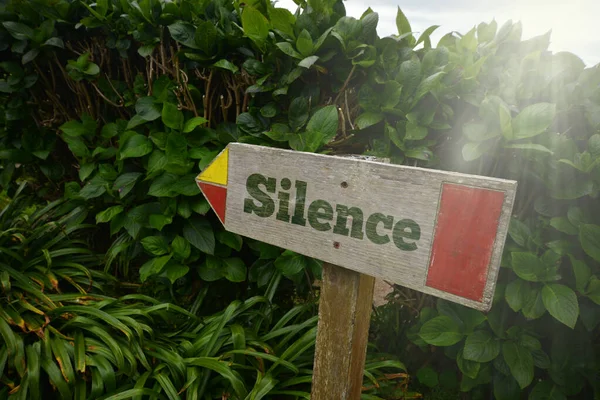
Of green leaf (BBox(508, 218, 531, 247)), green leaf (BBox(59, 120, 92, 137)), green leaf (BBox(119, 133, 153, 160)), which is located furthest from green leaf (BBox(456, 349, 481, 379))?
green leaf (BBox(59, 120, 92, 137))

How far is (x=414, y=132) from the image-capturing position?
152 cm

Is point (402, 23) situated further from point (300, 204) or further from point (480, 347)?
point (480, 347)

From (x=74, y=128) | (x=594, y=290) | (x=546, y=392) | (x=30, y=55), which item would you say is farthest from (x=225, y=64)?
(x=546, y=392)

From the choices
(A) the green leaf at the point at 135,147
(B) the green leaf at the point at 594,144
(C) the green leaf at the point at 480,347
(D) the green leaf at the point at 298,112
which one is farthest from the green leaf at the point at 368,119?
(A) the green leaf at the point at 135,147

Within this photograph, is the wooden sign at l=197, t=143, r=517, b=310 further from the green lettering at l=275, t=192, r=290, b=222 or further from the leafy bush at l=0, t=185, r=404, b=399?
the leafy bush at l=0, t=185, r=404, b=399

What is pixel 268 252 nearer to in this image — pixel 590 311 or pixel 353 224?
pixel 353 224

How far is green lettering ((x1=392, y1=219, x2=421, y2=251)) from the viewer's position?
33.1 inches

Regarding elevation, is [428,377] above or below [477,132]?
below

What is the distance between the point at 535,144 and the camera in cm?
133

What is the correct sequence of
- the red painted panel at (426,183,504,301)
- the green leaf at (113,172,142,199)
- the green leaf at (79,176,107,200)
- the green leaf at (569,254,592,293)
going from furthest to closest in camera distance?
the green leaf at (79,176,107,200)
the green leaf at (113,172,142,199)
the green leaf at (569,254,592,293)
the red painted panel at (426,183,504,301)

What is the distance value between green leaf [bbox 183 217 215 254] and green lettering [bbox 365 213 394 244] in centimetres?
117

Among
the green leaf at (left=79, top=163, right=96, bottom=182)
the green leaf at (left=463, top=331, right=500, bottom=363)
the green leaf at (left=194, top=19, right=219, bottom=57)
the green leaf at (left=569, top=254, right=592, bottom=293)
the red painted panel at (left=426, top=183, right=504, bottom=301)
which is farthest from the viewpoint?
the green leaf at (left=79, top=163, right=96, bottom=182)

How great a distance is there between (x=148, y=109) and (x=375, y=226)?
1.50 metres

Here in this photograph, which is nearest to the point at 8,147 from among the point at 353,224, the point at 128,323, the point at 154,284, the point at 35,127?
the point at 35,127
